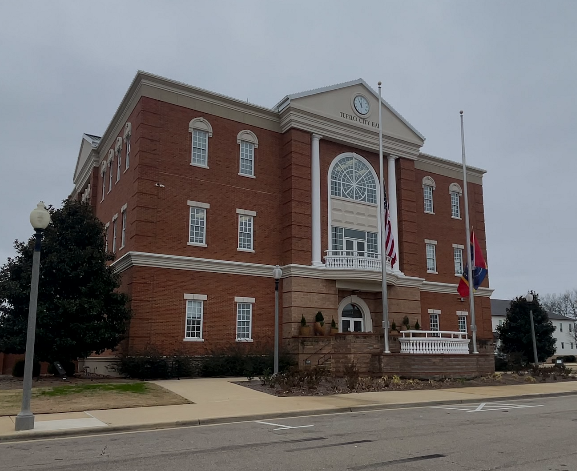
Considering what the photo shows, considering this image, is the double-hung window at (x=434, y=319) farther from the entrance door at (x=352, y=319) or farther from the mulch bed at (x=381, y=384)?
the mulch bed at (x=381, y=384)

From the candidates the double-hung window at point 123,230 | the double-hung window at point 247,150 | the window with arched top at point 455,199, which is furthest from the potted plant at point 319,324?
the window with arched top at point 455,199

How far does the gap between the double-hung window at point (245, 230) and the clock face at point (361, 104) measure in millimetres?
9678

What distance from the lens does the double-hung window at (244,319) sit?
3036cm

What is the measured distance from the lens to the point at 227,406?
660 inches

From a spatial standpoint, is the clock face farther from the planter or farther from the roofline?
the planter

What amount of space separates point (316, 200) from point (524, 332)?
19405mm

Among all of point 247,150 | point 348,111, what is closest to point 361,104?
point 348,111

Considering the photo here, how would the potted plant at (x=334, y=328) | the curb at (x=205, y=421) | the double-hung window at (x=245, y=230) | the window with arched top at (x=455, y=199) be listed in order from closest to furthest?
the curb at (x=205, y=421)
the potted plant at (x=334, y=328)
the double-hung window at (x=245, y=230)
the window with arched top at (x=455, y=199)

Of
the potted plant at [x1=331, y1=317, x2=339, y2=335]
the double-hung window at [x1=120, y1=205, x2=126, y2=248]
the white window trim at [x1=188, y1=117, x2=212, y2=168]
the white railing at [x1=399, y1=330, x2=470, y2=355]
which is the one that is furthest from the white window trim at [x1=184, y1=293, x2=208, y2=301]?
the white railing at [x1=399, y1=330, x2=470, y2=355]

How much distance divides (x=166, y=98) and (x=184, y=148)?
2723 mm

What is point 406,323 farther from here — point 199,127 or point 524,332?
point 199,127

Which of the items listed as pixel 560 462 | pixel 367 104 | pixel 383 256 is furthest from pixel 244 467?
pixel 367 104

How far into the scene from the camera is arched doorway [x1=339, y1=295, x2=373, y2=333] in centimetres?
3378

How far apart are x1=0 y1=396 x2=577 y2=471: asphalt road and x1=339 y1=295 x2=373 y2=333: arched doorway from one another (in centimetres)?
1886
